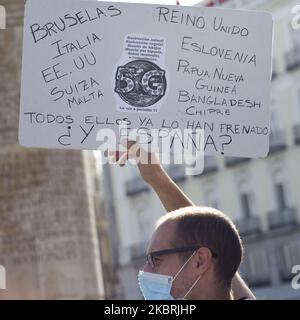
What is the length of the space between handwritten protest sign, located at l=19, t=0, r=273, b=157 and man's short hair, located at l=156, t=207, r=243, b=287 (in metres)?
0.45

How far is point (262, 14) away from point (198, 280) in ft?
3.23

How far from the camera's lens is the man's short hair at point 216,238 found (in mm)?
3561

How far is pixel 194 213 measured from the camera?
3.58 m

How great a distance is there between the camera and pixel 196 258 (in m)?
3.55

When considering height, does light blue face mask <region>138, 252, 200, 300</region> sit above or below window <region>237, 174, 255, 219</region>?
below

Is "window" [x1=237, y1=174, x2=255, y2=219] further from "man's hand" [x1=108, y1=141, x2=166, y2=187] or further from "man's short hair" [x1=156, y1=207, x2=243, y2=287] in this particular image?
"man's short hair" [x1=156, y1=207, x2=243, y2=287]

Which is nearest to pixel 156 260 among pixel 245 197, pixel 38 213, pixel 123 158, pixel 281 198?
pixel 123 158

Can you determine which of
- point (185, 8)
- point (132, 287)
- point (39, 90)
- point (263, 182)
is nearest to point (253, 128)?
point (185, 8)

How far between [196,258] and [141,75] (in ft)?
2.31

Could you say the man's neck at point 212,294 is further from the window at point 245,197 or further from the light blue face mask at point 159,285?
the window at point 245,197

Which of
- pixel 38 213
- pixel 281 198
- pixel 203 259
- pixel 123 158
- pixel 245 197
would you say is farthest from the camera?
pixel 245 197

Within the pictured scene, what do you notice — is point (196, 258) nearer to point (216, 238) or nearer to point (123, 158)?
point (216, 238)

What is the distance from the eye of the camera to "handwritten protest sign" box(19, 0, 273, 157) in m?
3.90

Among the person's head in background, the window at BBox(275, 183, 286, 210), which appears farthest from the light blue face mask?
the window at BBox(275, 183, 286, 210)
